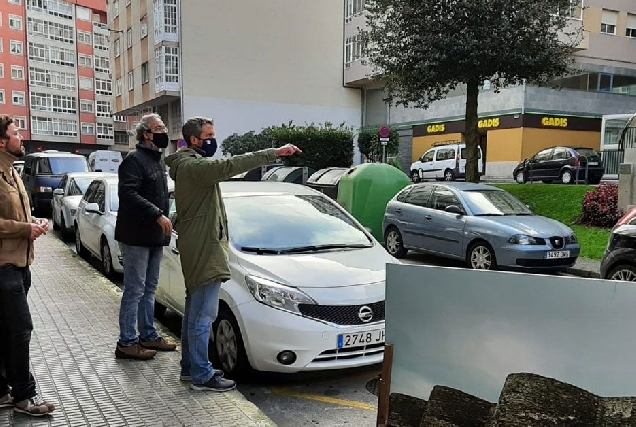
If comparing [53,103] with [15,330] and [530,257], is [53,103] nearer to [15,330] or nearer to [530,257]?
[530,257]

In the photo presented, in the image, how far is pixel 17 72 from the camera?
62000mm

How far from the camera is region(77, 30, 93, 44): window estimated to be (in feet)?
224

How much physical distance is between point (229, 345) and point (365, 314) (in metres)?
1.11

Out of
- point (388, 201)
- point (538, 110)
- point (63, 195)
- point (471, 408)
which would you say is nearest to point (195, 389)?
point (471, 408)

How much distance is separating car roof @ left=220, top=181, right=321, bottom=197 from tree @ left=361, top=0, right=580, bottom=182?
33.9 ft

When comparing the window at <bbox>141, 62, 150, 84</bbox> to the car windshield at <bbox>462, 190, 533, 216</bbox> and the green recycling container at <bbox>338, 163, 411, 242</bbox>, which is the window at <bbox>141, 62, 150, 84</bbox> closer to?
the green recycling container at <bbox>338, 163, 411, 242</bbox>

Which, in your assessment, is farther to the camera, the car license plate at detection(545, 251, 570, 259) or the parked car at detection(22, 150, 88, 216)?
the parked car at detection(22, 150, 88, 216)

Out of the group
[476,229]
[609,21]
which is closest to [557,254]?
[476,229]

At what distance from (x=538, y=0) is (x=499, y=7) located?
119cm

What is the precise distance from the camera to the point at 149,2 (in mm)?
36500

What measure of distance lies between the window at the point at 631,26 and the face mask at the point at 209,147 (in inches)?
1461

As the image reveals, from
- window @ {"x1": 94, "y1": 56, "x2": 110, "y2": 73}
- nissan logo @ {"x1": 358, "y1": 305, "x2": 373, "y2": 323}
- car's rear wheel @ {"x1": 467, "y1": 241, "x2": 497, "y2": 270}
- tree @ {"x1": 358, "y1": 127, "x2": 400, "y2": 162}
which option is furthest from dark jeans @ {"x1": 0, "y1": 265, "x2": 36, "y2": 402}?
window @ {"x1": 94, "y1": 56, "x2": 110, "y2": 73}

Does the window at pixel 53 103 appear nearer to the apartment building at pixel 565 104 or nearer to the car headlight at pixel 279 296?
the apartment building at pixel 565 104

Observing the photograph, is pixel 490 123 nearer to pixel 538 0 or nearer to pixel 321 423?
pixel 538 0
